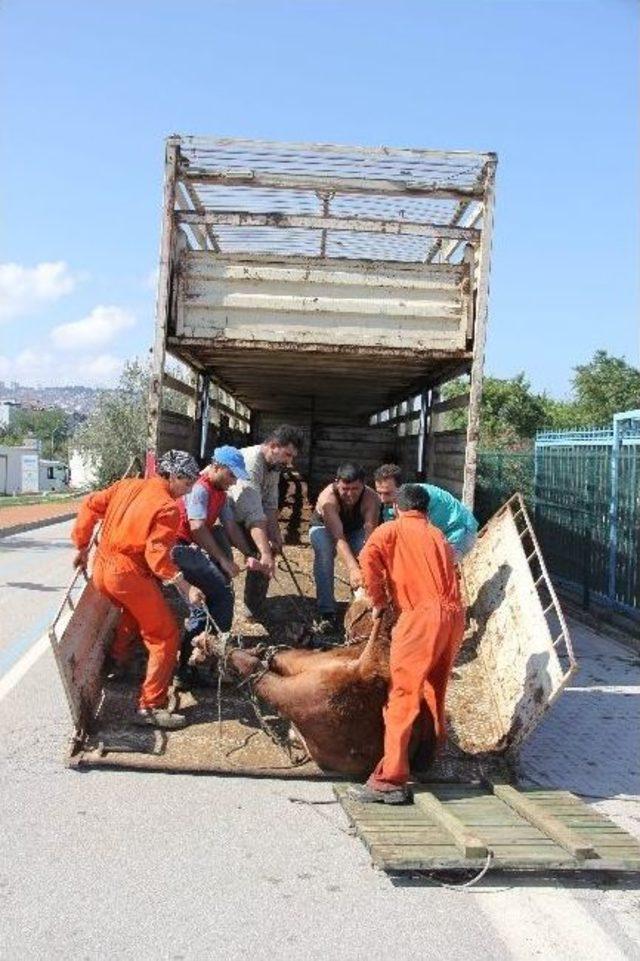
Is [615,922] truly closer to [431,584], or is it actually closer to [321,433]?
[431,584]

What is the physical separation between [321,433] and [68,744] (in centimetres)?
725

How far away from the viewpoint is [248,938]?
3.43m

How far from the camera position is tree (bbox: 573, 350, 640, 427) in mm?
33156

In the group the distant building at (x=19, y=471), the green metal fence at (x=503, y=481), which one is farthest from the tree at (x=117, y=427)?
the green metal fence at (x=503, y=481)

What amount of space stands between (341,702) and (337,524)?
2.03 meters

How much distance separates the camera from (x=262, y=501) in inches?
279

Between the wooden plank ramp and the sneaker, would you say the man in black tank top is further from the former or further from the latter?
the wooden plank ramp

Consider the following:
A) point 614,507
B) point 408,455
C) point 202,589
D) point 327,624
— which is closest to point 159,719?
point 202,589

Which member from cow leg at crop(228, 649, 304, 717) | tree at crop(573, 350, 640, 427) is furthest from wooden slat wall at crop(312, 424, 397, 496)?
tree at crop(573, 350, 640, 427)

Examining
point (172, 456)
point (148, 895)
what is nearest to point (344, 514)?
point (172, 456)

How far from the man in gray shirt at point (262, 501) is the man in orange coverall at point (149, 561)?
817 mm

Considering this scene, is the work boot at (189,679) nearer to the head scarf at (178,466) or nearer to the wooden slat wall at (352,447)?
the head scarf at (178,466)

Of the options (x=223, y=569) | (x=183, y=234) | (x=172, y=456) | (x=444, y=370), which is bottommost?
(x=223, y=569)

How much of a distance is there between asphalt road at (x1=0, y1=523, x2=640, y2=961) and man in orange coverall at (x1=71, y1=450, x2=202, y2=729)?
671 millimetres
